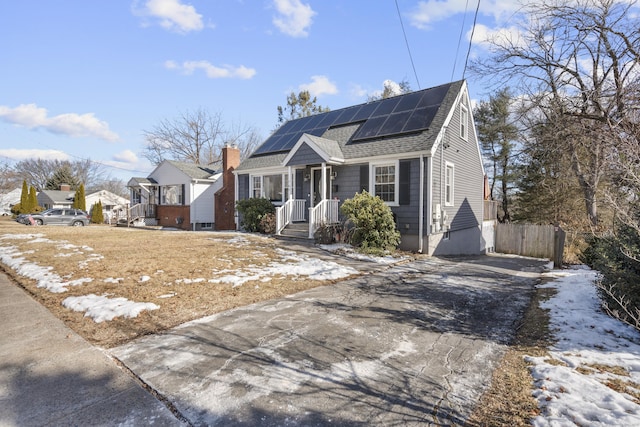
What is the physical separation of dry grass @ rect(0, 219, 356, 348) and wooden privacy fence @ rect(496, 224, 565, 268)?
1371 cm

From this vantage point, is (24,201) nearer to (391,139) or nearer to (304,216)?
(304,216)

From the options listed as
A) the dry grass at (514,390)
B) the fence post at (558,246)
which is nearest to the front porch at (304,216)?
the fence post at (558,246)

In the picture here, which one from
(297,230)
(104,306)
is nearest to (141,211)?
(297,230)

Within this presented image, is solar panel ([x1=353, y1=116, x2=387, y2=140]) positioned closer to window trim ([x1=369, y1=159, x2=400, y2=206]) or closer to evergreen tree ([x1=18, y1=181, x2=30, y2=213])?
window trim ([x1=369, y1=159, x2=400, y2=206])

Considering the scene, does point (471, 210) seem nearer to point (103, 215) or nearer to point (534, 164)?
point (534, 164)

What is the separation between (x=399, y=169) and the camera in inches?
462

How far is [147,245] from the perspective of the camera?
10.7 m

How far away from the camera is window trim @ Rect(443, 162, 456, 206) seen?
1260 centimetres

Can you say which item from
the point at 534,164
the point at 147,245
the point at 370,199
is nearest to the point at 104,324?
the point at 147,245

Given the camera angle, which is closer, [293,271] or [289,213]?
[293,271]

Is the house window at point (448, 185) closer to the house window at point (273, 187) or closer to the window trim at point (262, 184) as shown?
the window trim at point (262, 184)

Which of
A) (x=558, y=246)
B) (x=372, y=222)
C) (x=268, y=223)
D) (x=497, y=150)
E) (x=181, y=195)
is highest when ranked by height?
(x=497, y=150)

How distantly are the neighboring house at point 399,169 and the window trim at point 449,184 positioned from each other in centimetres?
4

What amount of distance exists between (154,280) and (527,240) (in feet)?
57.7
